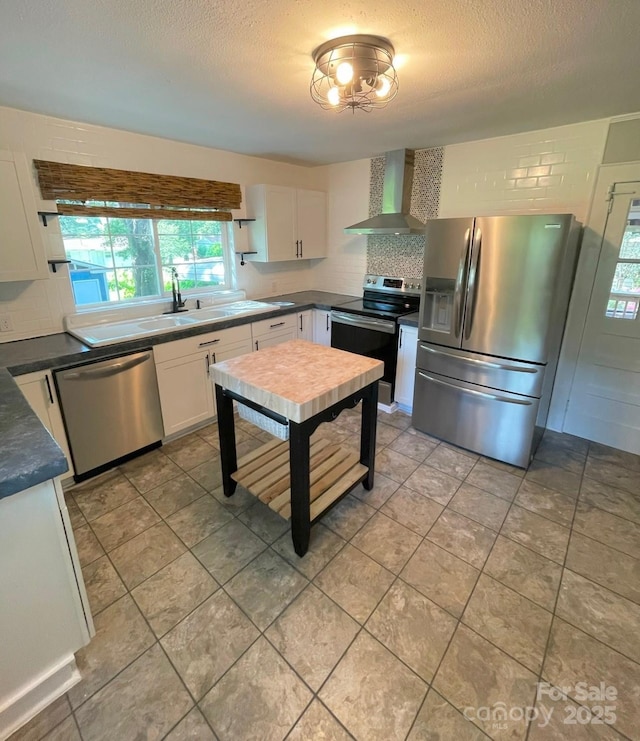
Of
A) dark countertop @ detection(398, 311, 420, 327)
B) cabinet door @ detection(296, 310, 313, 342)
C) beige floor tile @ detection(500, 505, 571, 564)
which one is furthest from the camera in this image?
cabinet door @ detection(296, 310, 313, 342)

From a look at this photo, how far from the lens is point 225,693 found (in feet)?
4.38

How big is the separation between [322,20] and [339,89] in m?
0.36

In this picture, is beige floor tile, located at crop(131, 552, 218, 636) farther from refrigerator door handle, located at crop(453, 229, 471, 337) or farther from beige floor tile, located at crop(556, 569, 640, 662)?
refrigerator door handle, located at crop(453, 229, 471, 337)

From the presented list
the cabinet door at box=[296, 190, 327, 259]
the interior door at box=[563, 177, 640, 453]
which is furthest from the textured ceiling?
the cabinet door at box=[296, 190, 327, 259]

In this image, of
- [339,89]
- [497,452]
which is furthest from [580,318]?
[339,89]

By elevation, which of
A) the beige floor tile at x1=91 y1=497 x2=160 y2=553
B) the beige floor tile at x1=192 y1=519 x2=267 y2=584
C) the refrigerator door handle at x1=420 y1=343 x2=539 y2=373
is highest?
the refrigerator door handle at x1=420 y1=343 x2=539 y2=373

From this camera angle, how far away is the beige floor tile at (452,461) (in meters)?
2.63

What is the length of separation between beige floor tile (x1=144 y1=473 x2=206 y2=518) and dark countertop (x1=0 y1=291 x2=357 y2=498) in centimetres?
95

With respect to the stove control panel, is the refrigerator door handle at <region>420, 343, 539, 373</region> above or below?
below

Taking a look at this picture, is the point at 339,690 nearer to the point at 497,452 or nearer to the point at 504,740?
the point at 504,740

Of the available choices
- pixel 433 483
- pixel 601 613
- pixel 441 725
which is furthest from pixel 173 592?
pixel 601 613

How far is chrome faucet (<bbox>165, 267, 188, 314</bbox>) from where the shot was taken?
3264 mm

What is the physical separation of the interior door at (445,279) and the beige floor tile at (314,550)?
1.62m

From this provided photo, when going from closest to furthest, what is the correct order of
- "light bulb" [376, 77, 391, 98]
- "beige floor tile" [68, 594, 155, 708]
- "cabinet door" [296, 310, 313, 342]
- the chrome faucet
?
"beige floor tile" [68, 594, 155, 708] < "light bulb" [376, 77, 391, 98] < the chrome faucet < "cabinet door" [296, 310, 313, 342]
